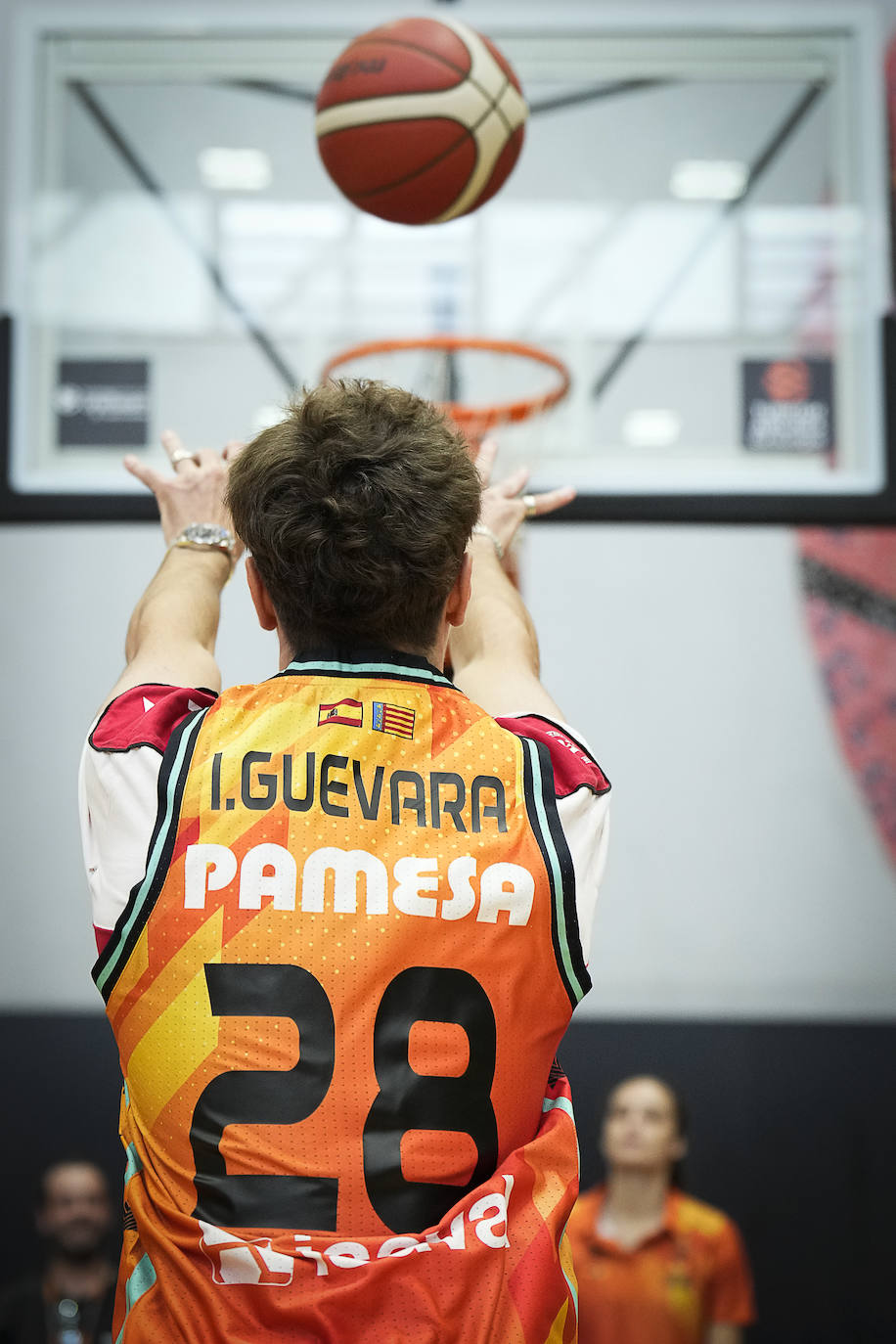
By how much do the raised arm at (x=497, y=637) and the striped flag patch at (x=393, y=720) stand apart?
200 mm

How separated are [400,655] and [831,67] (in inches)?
148

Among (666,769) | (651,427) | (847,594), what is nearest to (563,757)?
(651,427)

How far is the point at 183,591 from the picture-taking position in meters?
1.63

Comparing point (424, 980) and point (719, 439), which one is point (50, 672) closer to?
point (719, 439)

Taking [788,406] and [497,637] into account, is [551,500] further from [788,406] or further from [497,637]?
[788,406]

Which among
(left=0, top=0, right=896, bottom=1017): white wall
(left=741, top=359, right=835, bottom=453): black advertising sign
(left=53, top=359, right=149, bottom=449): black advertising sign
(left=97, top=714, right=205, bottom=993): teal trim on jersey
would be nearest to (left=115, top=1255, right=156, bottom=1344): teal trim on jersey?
(left=97, top=714, right=205, bottom=993): teal trim on jersey

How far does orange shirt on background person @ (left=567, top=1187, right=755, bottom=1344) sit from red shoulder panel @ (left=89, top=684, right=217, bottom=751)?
10.9 feet

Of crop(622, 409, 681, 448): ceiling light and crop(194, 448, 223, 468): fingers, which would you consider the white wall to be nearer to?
crop(622, 409, 681, 448): ceiling light

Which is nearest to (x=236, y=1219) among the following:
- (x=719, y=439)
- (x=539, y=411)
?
(x=539, y=411)

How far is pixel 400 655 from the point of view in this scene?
1.39 metres

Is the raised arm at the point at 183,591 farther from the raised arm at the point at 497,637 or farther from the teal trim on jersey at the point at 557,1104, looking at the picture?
the teal trim on jersey at the point at 557,1104

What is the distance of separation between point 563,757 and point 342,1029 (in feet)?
1.20

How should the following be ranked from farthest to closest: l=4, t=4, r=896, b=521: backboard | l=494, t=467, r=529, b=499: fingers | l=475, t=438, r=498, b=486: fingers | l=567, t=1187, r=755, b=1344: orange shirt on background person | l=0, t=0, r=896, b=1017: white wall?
l=0, t=0, r=896, b=1017: white wall
l=4, t=4, r=896, b=521: backboard
l=567, t=1187, r=755, b=1344: orange shirt on background person
l=494, t=467, r=529, b=499: fingers
l=475, t=438, r=498, b=486: fingers

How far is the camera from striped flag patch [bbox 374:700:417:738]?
53.2 inches
